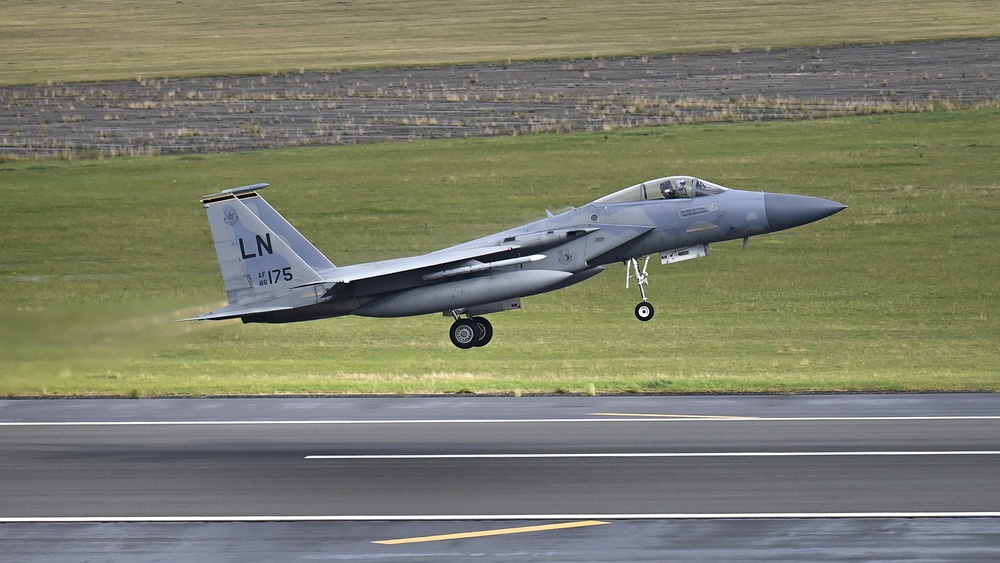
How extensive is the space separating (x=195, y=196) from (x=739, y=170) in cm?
2326

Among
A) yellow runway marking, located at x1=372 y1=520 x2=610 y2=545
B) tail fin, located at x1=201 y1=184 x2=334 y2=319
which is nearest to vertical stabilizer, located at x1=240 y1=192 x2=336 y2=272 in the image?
tail fin, located at x1=201 y1=184 x2=334 y2=319

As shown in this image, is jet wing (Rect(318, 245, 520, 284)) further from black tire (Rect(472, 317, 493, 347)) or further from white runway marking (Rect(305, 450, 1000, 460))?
white runway marking (Rect(305, 450, 1000, 460))

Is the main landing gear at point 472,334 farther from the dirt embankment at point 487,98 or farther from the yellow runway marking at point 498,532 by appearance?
the dirt embankment at point 487,98

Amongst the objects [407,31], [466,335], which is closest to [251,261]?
[466,335]

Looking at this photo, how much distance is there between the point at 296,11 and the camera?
354 feet

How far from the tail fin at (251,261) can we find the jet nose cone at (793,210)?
10.3 m

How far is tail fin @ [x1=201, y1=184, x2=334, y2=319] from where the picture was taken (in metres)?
33.2

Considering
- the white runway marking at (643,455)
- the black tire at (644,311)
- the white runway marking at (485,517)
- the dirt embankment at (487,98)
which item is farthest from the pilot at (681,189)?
the dirt embankment at (487,98)

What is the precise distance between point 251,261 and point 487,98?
45123 millimetres

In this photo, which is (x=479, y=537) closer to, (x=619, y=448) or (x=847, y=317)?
(x=619, y=448)

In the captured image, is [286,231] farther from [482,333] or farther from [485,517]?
[485,517]

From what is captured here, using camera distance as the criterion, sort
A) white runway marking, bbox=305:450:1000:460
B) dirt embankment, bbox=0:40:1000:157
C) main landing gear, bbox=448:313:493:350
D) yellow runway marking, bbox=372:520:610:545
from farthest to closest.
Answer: dirt embankment, bbox=0:40:1000:157 → main landing gear, bbox=448:313:493:350 → white runway marking, bbox=305:450:1000:460 → yellow runway marking, bbox=372:520:610:545

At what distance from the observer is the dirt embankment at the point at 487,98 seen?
71.2 m

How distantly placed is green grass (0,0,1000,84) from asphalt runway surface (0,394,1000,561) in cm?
5716
